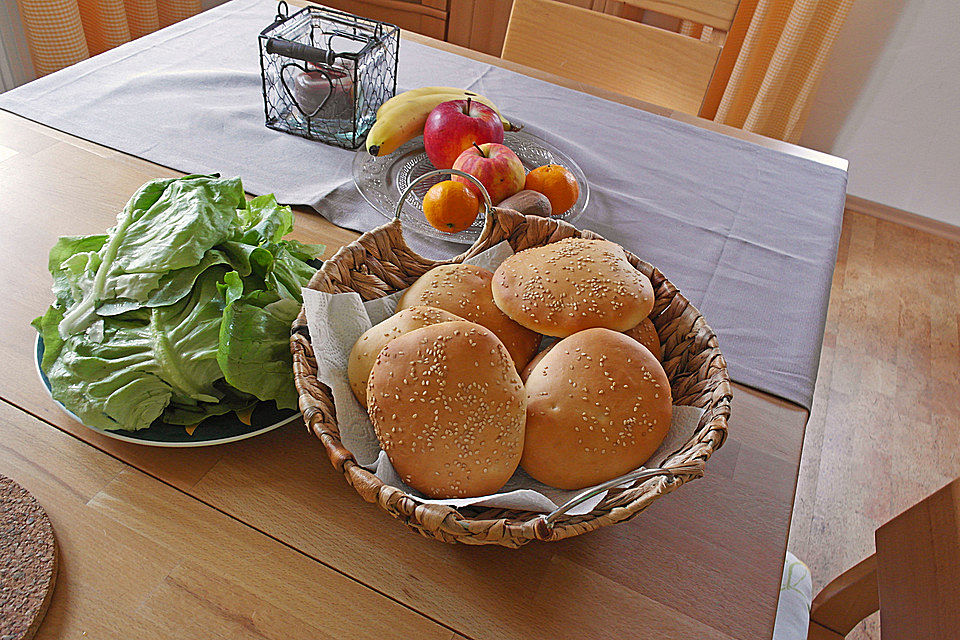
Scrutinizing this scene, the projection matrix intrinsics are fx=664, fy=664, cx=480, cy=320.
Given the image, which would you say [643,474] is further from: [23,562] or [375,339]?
[23,562]

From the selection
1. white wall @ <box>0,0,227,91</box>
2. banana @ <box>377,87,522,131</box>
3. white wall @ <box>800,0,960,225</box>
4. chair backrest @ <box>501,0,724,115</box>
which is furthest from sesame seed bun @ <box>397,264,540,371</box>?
white wall @ <box>800,0,960,225</box>

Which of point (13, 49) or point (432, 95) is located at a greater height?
point (432, 95)

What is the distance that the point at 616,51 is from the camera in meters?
1.54

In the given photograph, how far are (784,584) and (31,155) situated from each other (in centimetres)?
121

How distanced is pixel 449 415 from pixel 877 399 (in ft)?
5.94

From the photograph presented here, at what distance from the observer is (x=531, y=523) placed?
470mm

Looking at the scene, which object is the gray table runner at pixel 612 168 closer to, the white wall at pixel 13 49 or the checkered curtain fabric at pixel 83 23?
the checkered curtain fabric at pixel 83 23

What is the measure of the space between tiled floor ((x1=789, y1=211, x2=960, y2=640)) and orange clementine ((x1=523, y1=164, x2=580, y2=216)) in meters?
1.07

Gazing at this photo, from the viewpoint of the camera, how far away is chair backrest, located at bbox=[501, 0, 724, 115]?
1.47 m

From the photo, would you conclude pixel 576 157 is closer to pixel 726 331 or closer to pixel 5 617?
pixel 726 331

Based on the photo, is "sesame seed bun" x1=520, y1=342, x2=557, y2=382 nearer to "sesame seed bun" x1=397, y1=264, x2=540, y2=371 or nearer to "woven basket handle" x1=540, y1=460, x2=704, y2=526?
"sesame seed bun" x1=397, y1=264, x2=540, y2=371

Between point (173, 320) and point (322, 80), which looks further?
point (322, 80)

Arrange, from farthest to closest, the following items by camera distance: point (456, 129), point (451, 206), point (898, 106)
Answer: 1. point (898, 106)
2. point (456, 129)
3. point (451, 206)

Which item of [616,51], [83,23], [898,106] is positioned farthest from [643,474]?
[898,106]
